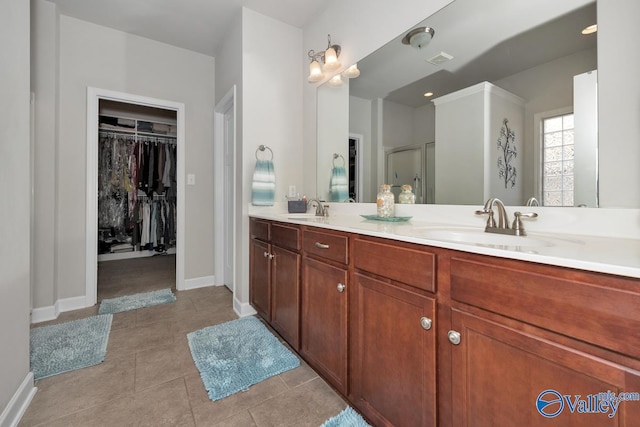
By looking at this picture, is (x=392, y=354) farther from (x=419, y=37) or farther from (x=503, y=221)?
(x=419, y=37)

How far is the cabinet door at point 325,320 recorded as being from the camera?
4.03ft

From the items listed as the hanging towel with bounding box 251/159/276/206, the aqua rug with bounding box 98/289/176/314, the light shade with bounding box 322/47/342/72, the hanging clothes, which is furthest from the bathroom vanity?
the hanging clothes

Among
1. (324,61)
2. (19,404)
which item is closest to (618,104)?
(324,61)

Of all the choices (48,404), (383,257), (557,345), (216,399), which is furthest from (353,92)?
(48,404)

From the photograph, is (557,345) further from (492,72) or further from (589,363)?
(492,72)

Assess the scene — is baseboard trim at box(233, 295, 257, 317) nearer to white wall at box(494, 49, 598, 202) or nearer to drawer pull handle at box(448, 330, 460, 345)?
drawer pull handle at box(448, 330, 460, 345)

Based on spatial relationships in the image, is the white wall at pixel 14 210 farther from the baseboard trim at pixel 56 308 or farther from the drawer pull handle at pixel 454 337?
the drawer pull handle at pixel 454 337

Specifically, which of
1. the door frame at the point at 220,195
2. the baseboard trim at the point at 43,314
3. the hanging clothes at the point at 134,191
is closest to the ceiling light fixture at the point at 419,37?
the door frame at the point at 220,195

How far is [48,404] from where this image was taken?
1.30m

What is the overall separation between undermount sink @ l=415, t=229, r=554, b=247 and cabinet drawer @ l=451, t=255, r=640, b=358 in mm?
213

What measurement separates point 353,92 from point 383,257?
152cm

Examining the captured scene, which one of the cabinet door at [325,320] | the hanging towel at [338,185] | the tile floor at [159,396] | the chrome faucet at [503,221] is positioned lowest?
the tile floor at [159,396]

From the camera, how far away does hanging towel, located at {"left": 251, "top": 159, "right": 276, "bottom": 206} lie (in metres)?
2.25

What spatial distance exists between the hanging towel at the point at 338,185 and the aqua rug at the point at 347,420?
4.55 feet
